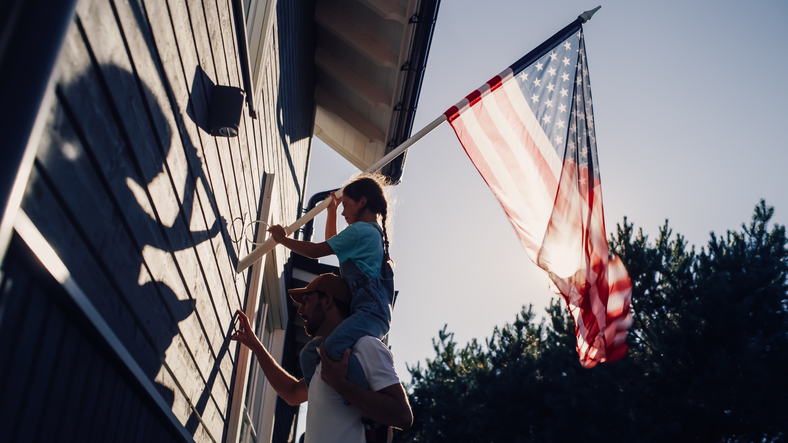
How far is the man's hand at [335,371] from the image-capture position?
109 inches

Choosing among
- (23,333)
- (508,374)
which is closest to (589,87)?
(23,333)

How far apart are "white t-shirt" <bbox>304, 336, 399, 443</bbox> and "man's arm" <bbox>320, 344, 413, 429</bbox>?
0.15ft

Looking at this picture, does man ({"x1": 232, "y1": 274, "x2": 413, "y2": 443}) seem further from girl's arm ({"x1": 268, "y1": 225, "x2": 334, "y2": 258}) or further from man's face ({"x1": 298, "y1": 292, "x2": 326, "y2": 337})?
girl's arm ({"x1": 268, "y1": 225, "x2": 334, "y2": 258})

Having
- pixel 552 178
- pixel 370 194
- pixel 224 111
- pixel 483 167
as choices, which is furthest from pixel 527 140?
pixel 224 111

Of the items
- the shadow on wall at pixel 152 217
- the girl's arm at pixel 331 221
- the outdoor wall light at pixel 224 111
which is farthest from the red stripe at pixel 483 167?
the shadow on wall at pixel 152 217

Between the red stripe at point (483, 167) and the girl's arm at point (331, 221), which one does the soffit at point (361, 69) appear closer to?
the red stripe at point (483, 167)

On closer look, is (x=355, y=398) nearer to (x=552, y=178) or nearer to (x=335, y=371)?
(x=335, y=371)

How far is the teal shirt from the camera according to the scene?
325cm

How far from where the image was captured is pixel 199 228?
2.74m

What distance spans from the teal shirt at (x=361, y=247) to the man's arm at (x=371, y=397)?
23.2 inches

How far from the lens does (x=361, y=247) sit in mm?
3303

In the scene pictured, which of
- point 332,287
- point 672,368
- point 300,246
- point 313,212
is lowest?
point 332,287

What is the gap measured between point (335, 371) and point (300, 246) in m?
0.69

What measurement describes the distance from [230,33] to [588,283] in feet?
9.77
